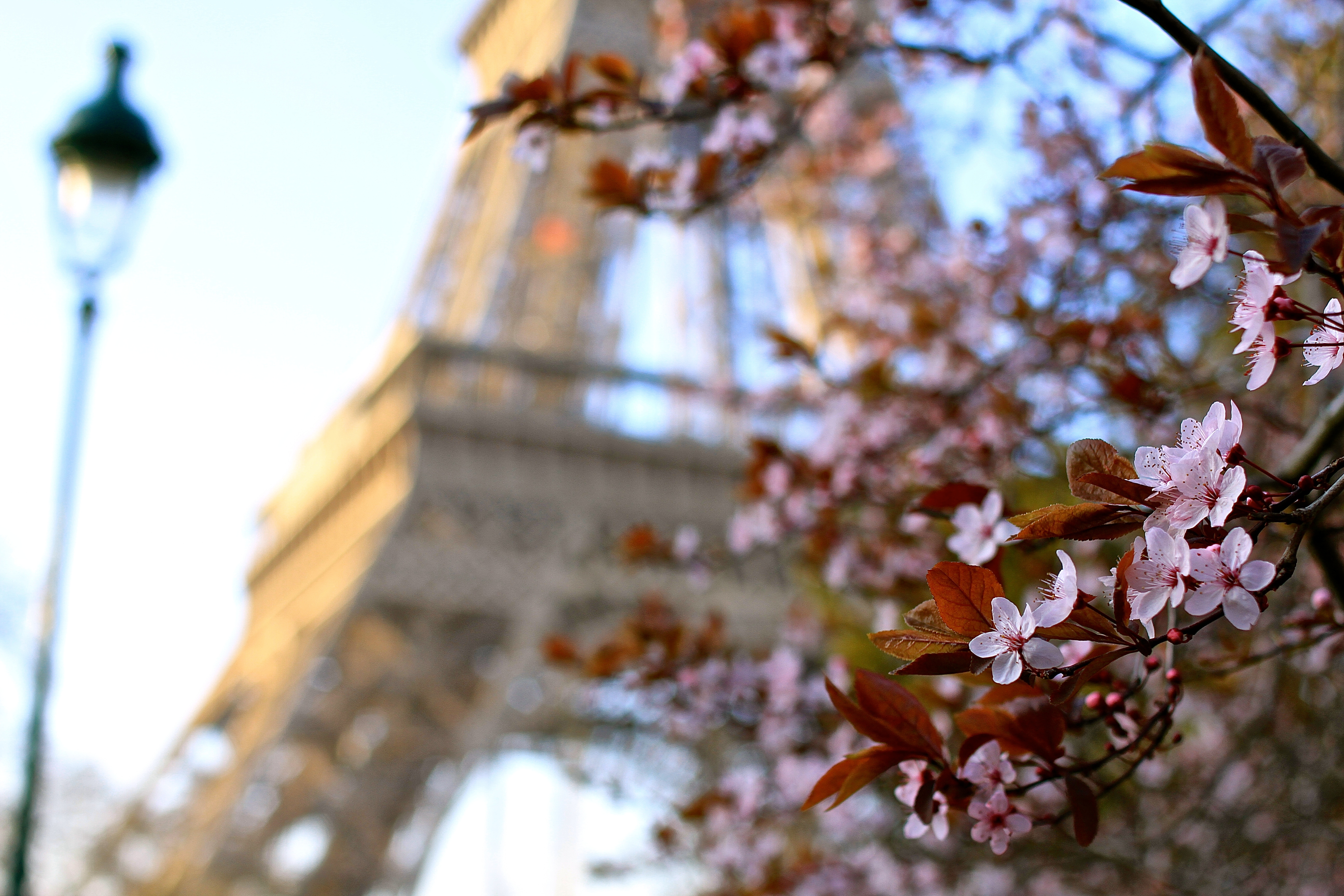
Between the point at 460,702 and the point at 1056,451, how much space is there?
30.5ft

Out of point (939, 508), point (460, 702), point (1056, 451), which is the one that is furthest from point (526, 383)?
point (939, 508)

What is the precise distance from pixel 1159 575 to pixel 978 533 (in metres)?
0.74

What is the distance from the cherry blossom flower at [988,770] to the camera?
4.46 ft

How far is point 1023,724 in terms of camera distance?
4.41 feet

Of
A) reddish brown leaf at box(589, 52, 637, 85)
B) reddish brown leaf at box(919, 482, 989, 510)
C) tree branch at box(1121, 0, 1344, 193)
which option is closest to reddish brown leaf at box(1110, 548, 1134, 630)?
tree branch at box(1121, 0, 1344, 193)

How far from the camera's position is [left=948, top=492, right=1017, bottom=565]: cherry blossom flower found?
5.73 feet

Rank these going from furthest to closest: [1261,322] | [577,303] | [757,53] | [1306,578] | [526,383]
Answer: [577,303]
[526,383]
[1306,578]
[757,53]
[1261,322]

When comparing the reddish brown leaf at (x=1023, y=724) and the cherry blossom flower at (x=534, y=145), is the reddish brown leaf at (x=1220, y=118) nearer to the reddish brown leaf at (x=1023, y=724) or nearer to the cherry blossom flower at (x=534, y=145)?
the reddish brown leaf at (x=1023, y=724)

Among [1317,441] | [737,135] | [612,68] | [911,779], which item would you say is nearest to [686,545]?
[737,135]

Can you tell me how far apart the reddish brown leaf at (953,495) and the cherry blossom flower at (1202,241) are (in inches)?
29.2

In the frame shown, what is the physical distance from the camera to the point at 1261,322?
105 centimetres

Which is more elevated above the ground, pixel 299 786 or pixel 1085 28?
pixel 1085 28

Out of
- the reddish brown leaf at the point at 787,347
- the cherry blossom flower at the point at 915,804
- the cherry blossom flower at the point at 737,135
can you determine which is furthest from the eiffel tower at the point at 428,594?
the cherry blossom flower at the point at 915,804

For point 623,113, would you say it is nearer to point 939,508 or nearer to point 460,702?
point 939,508
